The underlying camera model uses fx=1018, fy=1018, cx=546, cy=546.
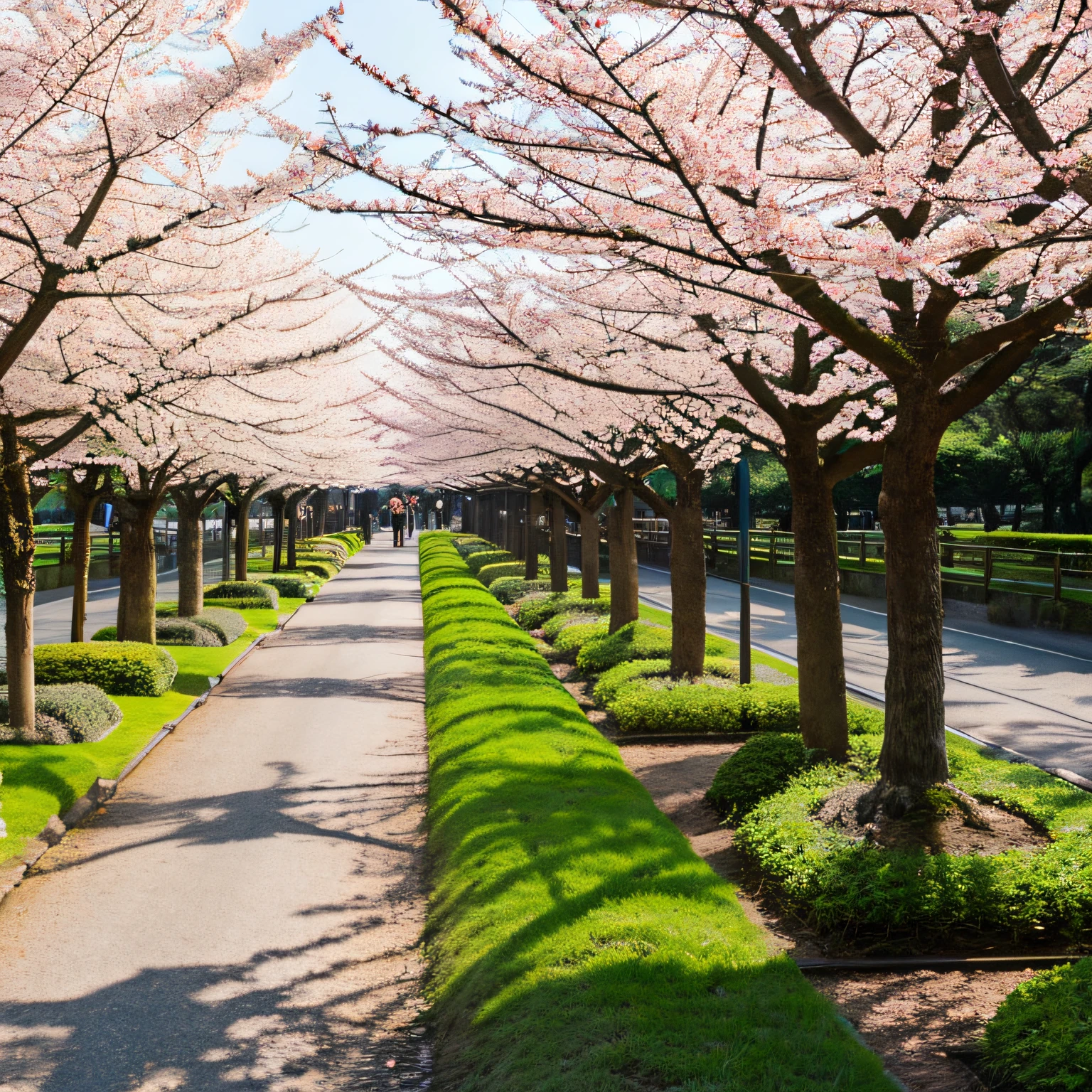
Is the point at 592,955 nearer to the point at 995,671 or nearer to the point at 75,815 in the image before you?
the point at 75,815

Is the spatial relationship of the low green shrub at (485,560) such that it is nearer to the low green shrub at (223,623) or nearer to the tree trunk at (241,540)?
the tree trunk at (241,540)

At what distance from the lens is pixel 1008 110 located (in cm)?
476

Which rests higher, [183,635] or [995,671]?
[183,635]

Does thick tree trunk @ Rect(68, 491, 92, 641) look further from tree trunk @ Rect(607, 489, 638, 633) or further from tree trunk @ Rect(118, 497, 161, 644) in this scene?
tree trunk @ Rect(607, 489, 638, 633)

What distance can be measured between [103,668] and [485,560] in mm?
27689

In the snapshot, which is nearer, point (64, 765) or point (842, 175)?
point (842, 175)

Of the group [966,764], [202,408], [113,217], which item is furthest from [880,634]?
[113,217]

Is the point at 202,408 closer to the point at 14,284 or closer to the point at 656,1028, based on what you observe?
the point at 14,284

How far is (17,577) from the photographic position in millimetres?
10258

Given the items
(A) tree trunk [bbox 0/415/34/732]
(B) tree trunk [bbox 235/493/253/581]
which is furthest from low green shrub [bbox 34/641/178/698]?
(B) tree trunk [bbox 235/493/253/581]

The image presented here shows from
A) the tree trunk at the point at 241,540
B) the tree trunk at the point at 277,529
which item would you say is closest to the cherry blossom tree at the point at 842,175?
the tree trunk at the point at 241,540

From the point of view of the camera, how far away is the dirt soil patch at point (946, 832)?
6.47m

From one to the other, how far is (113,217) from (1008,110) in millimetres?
7228

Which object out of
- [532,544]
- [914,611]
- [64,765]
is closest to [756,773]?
[914,611]
